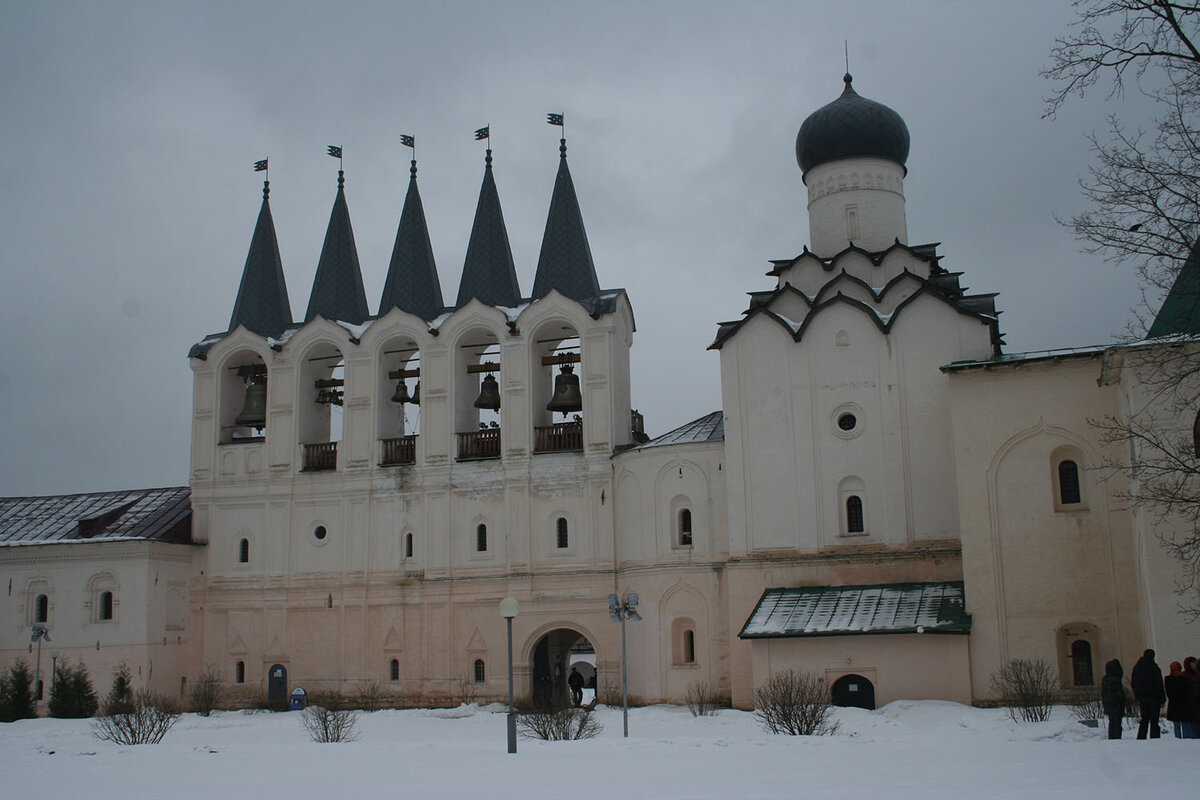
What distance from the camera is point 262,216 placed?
35.8 meters

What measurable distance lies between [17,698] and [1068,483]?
23.1m

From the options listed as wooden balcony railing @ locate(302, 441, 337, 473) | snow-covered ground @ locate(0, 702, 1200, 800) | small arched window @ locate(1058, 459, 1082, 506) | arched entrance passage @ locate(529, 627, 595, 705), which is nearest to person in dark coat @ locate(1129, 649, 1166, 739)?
snow-covered ground @ locate(0, 702, 1200, 800)

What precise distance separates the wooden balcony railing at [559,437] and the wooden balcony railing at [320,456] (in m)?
5.71

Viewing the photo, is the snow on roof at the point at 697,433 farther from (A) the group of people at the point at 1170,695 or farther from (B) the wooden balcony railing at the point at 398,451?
(A) the group of people at the point at 1170,695

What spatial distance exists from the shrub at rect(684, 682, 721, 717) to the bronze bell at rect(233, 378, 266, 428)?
541 inches

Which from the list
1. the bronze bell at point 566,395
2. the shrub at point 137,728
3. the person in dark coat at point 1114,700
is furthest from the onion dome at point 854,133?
the shrub at point 137,728

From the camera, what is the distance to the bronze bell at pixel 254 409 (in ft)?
109

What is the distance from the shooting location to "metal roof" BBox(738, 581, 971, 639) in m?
23.4

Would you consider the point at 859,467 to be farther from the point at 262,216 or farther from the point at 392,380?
the point at 262,216

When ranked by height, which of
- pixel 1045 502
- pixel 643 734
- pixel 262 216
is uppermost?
pixel 262 216

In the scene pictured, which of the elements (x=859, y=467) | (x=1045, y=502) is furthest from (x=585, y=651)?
(x=1045, y=502)

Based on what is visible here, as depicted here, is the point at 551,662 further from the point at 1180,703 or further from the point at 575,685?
the point at 1180,703

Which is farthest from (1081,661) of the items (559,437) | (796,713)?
(559,437)

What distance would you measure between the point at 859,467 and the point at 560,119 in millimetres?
12794
